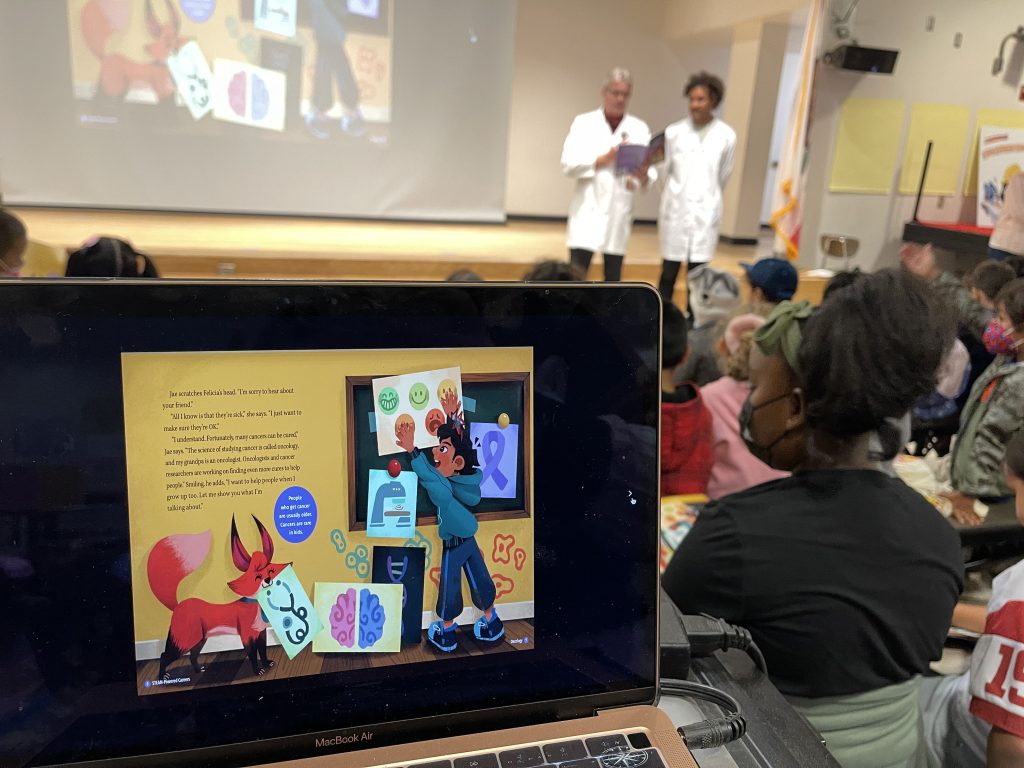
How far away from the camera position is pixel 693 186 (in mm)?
3959

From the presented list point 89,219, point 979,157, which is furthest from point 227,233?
point 979,157

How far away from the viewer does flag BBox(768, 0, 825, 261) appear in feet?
14.9

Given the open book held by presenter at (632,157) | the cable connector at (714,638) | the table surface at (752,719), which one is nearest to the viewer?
the table surface at (752,719)

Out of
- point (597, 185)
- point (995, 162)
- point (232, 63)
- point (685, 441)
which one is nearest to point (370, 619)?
point (685, 441)

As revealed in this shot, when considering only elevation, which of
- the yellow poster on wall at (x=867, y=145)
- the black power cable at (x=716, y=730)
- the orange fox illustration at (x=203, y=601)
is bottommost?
the black power cable at (x=716, y=730)

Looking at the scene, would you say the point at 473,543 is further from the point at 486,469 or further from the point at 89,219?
the point at 89,219

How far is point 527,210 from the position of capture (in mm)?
6828

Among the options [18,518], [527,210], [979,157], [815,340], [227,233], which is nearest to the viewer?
[18,518]

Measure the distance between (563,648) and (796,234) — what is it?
4.79 metres

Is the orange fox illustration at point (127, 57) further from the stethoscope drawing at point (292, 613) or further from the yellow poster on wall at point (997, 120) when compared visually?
the yellow poster on wall at point (997, 120)

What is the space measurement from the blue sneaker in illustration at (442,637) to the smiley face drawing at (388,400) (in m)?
0.14

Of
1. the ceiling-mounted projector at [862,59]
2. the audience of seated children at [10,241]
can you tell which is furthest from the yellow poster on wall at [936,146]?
the audience of seated children at [10,241]

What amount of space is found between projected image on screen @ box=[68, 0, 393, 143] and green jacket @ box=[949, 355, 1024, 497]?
439 cm

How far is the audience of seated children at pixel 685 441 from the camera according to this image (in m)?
1.50
